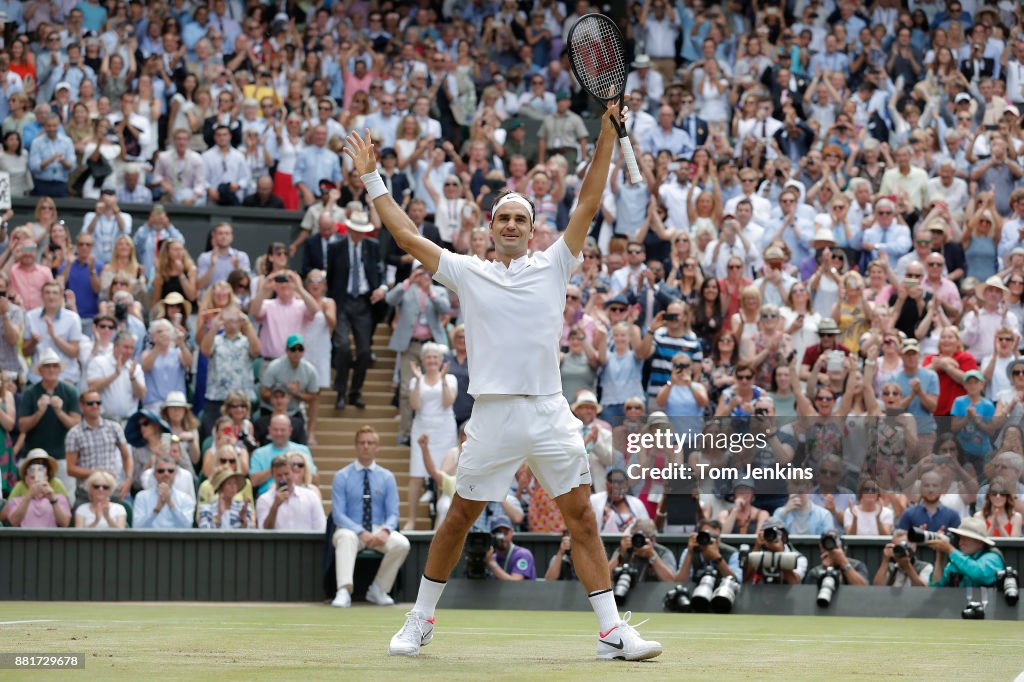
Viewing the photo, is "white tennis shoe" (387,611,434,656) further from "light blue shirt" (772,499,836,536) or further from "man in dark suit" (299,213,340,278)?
"man in dark suit" (299,213,340,278)

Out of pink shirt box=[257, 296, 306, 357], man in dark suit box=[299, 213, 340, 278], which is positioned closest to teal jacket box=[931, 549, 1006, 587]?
pink shirt box=[257, 296, 306, 357]

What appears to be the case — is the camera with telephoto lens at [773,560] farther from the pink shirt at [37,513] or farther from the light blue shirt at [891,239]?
the light blue shirt at [891,239]

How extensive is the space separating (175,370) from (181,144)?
14.4 ft

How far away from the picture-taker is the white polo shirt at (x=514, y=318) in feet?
26.1

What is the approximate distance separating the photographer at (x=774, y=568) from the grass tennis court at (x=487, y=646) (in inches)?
24.1

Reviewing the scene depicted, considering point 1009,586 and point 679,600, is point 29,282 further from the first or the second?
point 1009,586

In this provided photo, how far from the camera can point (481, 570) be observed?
46.5 ft

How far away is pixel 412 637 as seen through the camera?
313 inches

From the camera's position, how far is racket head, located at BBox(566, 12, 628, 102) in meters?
8.75

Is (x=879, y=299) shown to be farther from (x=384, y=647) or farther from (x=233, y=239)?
(x=384, y=647)

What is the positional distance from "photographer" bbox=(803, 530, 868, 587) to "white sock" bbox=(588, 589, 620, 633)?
5.80m

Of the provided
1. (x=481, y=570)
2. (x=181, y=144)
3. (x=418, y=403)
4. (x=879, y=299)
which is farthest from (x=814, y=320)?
(x=181, y=144)

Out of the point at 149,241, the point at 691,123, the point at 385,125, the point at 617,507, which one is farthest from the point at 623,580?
the point at 691,123

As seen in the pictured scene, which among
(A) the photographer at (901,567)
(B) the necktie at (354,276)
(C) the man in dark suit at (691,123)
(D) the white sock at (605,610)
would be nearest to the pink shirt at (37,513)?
(B) the necktie at (354,276)
